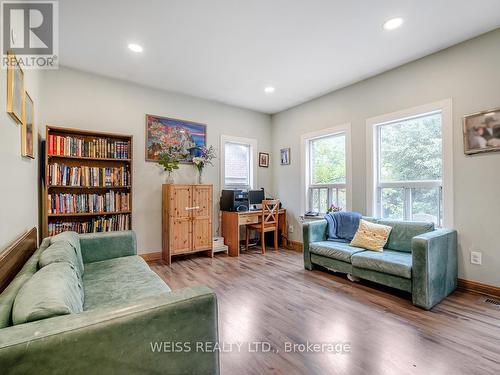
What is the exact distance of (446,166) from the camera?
2.85 metres

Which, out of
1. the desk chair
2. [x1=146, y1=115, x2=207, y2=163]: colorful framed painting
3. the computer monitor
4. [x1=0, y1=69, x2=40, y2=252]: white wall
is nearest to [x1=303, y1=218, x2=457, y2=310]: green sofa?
the desk chair

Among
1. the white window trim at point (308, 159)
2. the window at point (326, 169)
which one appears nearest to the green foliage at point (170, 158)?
the white window trim at point (308, 159)

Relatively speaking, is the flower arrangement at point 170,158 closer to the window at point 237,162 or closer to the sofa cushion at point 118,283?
the window at point 237,162

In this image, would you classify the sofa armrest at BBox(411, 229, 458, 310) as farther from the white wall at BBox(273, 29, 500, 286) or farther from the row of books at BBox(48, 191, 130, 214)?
the row of books at BBox(48, 191, 130, 214)

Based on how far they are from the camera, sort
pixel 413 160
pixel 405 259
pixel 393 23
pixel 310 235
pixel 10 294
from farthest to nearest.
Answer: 1. pixel 310 235
2. pixel 413 160
3. pixel 405 259
4. pixel 393 23
5. pixel 10 294

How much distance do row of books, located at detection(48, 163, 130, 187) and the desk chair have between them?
7.22 feet

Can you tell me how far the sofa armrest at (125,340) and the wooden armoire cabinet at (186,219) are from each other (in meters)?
2.76

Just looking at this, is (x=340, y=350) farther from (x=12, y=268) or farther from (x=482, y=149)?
(x=482, y=149)

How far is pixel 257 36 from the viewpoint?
262cm

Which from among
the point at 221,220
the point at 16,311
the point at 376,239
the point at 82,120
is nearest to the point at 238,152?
the point at 221,220

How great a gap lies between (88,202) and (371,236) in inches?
144

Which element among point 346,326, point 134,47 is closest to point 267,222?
point 346,326

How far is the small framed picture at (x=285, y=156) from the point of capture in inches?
195

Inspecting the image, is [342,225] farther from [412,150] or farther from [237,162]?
[237,162]
